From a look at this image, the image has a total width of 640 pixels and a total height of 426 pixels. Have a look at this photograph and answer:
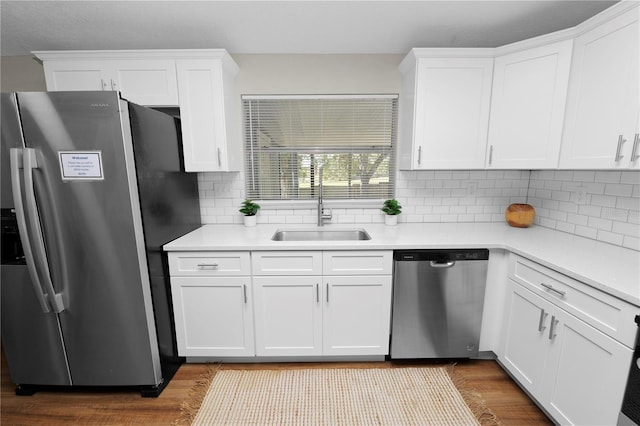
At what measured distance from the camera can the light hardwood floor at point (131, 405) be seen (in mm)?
1554

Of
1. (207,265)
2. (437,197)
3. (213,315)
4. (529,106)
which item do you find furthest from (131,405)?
(529,106)

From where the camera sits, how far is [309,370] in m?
1.90

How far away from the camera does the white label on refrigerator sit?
4.64 feet

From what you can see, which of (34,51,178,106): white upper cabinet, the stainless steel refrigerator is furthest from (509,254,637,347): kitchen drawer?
(34,51,178,106): white upper cabinet

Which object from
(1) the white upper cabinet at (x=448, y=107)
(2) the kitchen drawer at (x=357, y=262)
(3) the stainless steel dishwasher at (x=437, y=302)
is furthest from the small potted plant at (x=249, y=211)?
(1) the white upper cabinet at (x=448, y=107)

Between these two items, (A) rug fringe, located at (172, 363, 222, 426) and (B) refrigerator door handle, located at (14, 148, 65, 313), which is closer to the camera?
(B) refrigerator door handle, located at (14, 148, 65, 313)

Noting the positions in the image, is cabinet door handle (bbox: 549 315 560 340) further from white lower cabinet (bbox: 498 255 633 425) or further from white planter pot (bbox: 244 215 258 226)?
white planter pot (bbox: 244 215 258 226)

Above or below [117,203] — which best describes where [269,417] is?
below

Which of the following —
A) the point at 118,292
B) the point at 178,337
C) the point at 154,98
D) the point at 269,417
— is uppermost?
the point at 154,98

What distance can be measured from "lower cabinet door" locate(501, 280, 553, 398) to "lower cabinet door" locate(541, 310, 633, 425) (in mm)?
56

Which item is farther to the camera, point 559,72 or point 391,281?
point 391,281

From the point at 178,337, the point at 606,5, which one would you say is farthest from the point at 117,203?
the point at 606,5

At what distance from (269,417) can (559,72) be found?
2.81 metres

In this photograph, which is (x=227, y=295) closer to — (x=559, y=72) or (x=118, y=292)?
(x=118, y=292)
